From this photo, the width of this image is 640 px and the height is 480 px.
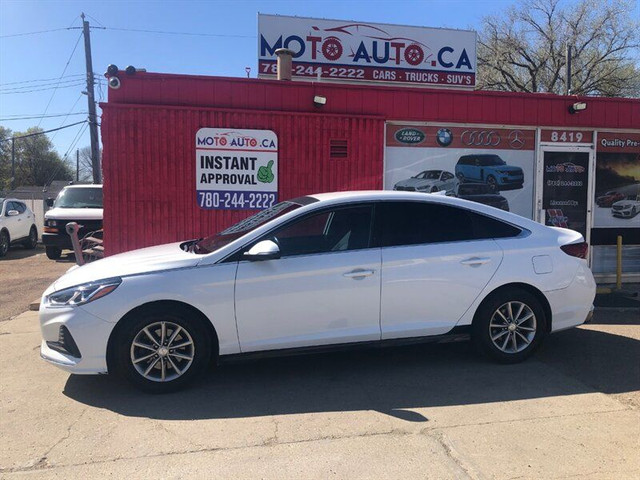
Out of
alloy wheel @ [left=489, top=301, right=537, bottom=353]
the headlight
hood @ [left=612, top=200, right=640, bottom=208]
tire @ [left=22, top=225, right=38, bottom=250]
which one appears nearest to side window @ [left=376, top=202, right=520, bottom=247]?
alloy wheel @ [left=489, top=301, right=537, bottom=353]

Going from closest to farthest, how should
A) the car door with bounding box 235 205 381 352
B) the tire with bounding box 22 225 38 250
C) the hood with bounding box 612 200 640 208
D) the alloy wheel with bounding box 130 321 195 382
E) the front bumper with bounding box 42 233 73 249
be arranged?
the alloy wheel with bounding box 130 321 195 382 → the car door with bounding box 235 205 381 352 → the hood with bounding box 612 200 640 208 → the front bumper with bounding box 42 233 73 249 → the tire with bounding box 22 225 38 250

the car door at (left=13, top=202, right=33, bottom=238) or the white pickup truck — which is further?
the car door at (left=13, top=202, right=33, bottom=238)

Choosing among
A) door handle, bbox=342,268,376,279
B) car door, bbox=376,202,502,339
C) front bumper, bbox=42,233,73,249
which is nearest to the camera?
door handle, bbox=342,268,376,279

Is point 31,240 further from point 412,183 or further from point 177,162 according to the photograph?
point 412,183

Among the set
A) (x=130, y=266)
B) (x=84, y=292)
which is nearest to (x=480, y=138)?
(x=130, y=266)

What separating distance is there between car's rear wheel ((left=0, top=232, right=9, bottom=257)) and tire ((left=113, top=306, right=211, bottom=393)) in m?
12.4

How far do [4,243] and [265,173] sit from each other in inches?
397

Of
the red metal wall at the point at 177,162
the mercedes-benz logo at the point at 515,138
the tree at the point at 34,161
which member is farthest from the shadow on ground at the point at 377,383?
the tree at the point at 34,161

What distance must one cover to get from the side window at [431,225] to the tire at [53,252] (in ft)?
36.8

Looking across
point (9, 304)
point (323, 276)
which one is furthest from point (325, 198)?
point (9, 304)

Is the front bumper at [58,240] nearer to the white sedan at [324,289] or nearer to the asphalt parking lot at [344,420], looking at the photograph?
the asphalt parking lot at [344,420]

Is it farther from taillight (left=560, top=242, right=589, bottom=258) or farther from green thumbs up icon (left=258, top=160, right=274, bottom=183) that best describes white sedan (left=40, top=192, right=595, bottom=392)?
green thumbs up icon (left=258, top=160, right=274, bottom=183)

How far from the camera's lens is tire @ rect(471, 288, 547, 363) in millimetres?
4977

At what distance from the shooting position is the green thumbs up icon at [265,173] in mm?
8367
